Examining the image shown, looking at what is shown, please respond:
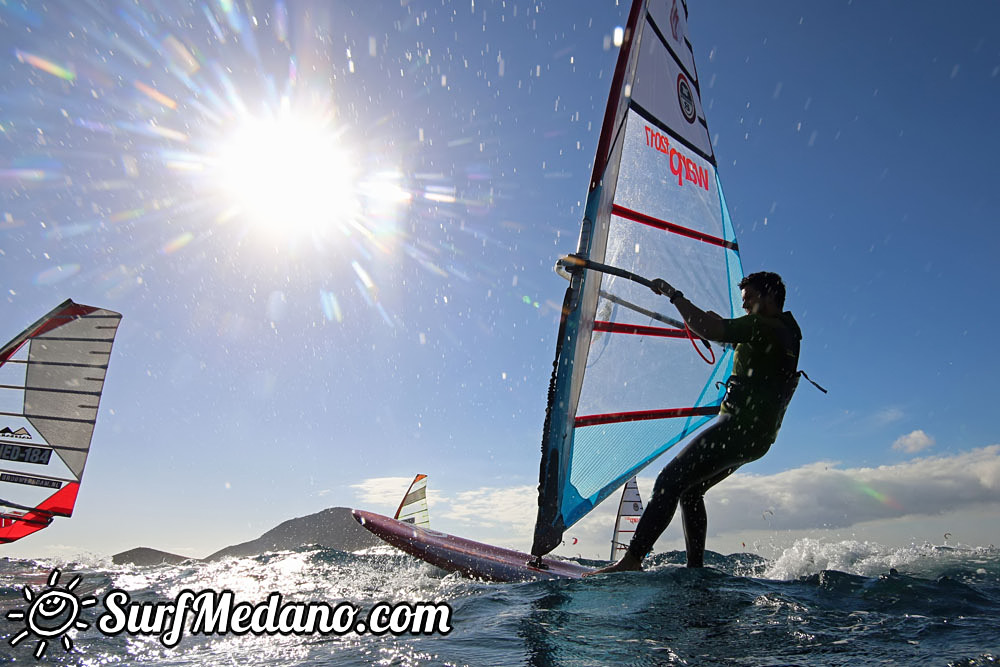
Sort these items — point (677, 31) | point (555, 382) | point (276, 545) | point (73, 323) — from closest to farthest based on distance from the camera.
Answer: point (555, 382)
point (677, 31)
point (73, 323)
point (276, 545)

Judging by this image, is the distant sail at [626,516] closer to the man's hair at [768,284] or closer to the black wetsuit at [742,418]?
the black wetsuit at [742,418]

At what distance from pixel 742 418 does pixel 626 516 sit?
35.5 ft

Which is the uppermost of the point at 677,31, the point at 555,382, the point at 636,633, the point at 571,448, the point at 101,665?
the point at 677,31

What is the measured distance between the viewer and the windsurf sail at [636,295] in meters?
4.30

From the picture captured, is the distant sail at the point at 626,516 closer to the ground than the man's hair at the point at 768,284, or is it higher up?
closer to the ground

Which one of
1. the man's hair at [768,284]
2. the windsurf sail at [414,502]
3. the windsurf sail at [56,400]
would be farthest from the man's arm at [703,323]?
the windsurf sail at [414,502]

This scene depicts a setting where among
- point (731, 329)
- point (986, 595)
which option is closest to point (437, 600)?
point (731, 329)

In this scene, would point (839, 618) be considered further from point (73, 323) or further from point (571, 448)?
point (73, 323)

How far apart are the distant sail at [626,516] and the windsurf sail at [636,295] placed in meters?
8.90

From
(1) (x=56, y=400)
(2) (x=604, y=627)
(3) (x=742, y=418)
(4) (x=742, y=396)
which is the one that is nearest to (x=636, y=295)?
(4) (x=742, y=396)

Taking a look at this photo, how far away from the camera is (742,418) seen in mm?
3734

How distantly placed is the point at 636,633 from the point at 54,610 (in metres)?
3.89

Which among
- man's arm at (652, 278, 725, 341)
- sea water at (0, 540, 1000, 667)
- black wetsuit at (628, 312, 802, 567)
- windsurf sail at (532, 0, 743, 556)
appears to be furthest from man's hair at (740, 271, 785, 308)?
sea water at (0, 540, 1000, 667)

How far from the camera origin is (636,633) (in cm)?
248
